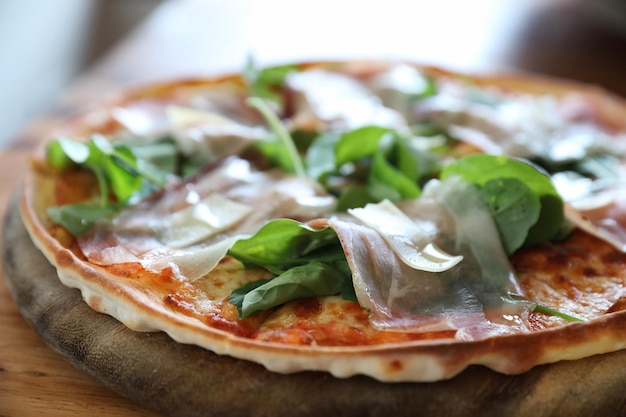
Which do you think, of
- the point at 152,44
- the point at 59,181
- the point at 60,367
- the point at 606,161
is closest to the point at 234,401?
the point at 60,367

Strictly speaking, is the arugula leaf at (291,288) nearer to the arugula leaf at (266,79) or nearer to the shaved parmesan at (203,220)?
the shaved parmesan at (203,220)

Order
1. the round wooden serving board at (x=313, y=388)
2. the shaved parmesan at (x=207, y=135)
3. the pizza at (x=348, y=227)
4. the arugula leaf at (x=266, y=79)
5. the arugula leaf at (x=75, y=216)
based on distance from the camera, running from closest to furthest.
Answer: the round wooden serving board at (x=313, y=388) < the pizza at (x=348, y=227) < the arugula leaf at (x=75, y=216) < the shaved parmesan at (x=207, y=135) < the arugula leaf at (x=266, y=79)

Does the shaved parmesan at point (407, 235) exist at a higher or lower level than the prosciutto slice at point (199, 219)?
higher

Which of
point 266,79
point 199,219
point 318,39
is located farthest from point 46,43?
point 199,219

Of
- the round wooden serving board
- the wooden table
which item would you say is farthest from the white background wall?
the round wooden serving board

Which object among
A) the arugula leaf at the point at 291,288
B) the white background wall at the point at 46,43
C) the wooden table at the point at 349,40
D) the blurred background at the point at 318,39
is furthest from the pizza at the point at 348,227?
the white background wall at the point at 46,43

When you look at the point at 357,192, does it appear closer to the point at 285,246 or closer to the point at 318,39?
the point at 285,246
